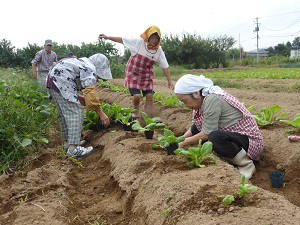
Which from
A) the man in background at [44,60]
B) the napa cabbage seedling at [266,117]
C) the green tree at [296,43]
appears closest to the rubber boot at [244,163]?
the napa cabbage seedling at [266,117]

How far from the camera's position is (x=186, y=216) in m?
1.98

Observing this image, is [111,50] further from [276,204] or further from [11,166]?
[276,204]

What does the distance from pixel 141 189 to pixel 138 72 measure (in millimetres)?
3236

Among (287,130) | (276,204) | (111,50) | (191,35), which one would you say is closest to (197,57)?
(191,35)

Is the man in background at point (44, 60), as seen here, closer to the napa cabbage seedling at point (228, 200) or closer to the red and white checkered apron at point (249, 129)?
the red and white checkered apron at point (249, 129)

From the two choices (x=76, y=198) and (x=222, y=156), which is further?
(x=222, y=156)

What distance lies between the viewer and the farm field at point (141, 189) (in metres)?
1.99

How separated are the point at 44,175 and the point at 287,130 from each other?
2.83 m

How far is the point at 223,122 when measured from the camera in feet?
10.8

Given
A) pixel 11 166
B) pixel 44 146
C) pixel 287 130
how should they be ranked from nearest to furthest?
pixel 11 166
pixel 287 130
pixel 44 146

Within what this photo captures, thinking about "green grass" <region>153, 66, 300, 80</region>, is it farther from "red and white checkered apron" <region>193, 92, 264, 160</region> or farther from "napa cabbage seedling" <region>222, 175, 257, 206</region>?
"napa cabbage seedling" <region>222, 175, 257, 206</region>

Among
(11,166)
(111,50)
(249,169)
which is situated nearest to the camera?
(249,169)

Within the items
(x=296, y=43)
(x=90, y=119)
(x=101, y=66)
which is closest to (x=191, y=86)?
(x=101, y=66)

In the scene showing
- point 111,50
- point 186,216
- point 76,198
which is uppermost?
point 111,50
